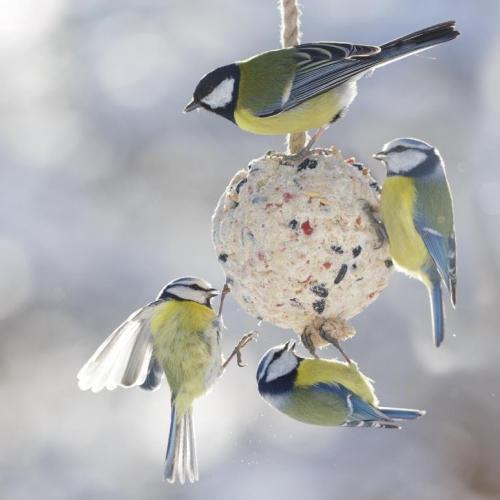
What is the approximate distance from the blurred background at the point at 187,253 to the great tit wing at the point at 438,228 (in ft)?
7.91

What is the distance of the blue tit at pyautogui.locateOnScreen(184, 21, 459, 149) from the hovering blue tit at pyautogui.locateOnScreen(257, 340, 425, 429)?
2.09 ft

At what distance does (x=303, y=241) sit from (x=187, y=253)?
297 cm

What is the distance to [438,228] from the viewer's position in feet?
10.2

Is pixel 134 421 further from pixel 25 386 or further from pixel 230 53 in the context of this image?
→ pixel 230 53

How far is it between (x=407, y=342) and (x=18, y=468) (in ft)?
7.02

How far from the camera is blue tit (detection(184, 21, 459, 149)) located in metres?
3.08

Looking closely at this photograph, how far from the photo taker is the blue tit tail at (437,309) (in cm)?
307

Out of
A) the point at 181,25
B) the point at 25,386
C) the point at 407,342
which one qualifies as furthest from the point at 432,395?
the point at 181,25

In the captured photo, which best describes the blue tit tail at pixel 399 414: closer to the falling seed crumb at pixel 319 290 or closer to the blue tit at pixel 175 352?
the falling seed crumb at pixel 319 290

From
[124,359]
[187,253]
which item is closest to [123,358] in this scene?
[124,359]

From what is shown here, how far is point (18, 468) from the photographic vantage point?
591cm

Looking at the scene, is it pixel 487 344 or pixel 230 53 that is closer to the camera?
pixel 487 344

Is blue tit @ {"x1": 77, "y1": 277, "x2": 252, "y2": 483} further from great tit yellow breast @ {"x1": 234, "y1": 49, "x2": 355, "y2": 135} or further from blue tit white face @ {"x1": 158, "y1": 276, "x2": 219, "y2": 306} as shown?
great tit yellow breast @ {"x1": 234, "y1": 49, "x2": 355, "y2": 135}

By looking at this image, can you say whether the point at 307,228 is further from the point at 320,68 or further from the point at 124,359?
the point at 124,359
